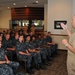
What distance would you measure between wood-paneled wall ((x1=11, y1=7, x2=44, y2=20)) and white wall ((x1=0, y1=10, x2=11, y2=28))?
1.47m

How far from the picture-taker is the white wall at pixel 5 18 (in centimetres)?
1530

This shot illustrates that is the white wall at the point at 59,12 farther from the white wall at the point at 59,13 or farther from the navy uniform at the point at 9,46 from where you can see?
the navy uniform at the point at 9,46

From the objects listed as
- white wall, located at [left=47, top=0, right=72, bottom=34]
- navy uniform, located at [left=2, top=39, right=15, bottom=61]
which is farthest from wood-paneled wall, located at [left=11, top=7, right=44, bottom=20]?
navy uniform, located at [left=2, top=39, right=15, bottom=61]

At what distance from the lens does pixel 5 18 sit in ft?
50.8

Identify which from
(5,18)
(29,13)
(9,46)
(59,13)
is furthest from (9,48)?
(5,18)

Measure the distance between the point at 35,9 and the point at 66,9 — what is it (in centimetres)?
581

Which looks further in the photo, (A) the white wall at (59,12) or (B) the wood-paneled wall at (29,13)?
(B) the wood-paneled wall at (29,13)

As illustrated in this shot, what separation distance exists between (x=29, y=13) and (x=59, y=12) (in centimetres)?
585

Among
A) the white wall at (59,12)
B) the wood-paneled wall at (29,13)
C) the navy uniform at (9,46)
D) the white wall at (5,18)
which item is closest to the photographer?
the navy uniform at (9,46)

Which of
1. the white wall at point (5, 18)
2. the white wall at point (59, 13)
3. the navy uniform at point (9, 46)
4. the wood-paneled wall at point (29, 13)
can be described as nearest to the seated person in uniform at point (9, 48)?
the navy uniform at point (9, 46)

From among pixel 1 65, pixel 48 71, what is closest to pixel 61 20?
pixel 48 71

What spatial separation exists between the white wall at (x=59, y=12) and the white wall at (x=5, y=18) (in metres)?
7.91

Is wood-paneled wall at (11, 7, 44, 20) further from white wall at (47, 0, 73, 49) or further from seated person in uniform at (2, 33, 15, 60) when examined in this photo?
seated person in uniform at (2, 33, 15, 60)

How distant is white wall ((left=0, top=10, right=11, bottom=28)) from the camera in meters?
15.3
